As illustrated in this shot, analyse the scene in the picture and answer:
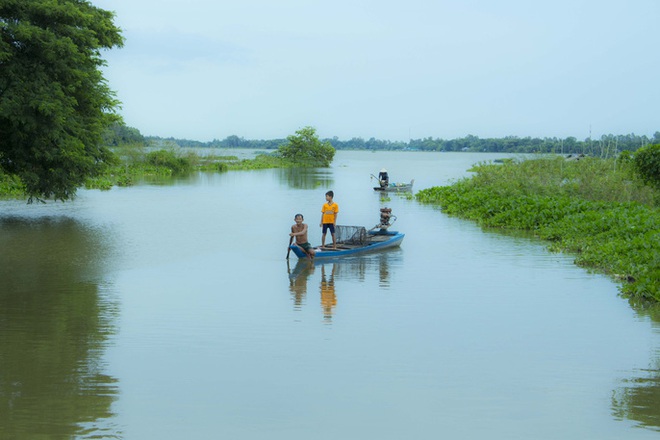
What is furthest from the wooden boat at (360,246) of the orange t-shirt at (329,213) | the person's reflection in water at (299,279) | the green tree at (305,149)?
the green tree at (305,149)

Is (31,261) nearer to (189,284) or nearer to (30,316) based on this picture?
(189,284)

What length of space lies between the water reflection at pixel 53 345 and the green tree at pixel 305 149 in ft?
268

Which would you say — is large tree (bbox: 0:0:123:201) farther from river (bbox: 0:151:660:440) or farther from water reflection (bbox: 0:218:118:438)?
water reflection (bbox: 0:218:118:438)

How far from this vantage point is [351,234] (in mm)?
20281

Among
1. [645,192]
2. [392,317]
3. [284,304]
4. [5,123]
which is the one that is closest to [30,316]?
[284,304]

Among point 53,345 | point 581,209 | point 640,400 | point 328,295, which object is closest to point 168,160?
point 581,209

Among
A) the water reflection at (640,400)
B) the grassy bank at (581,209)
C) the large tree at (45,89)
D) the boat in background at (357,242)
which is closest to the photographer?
the water reflection at (640,400)

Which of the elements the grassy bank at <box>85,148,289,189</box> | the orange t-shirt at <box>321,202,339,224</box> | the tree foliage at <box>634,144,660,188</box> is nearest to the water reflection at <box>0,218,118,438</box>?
the orange t-shirt at <box>321,202,339,224</box>

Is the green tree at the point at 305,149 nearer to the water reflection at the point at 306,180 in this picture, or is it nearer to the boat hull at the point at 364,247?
the water reflection at the point at 306,180

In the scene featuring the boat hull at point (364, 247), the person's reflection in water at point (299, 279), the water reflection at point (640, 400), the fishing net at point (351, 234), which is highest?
the fishing net at point (351, 234)

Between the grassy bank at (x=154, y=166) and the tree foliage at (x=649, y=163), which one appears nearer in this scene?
the tree foliage at (x=649, y=163)

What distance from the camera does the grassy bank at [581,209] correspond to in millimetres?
16062

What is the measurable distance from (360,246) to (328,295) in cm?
546

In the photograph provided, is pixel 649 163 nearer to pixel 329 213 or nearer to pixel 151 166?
pixel 329 213
